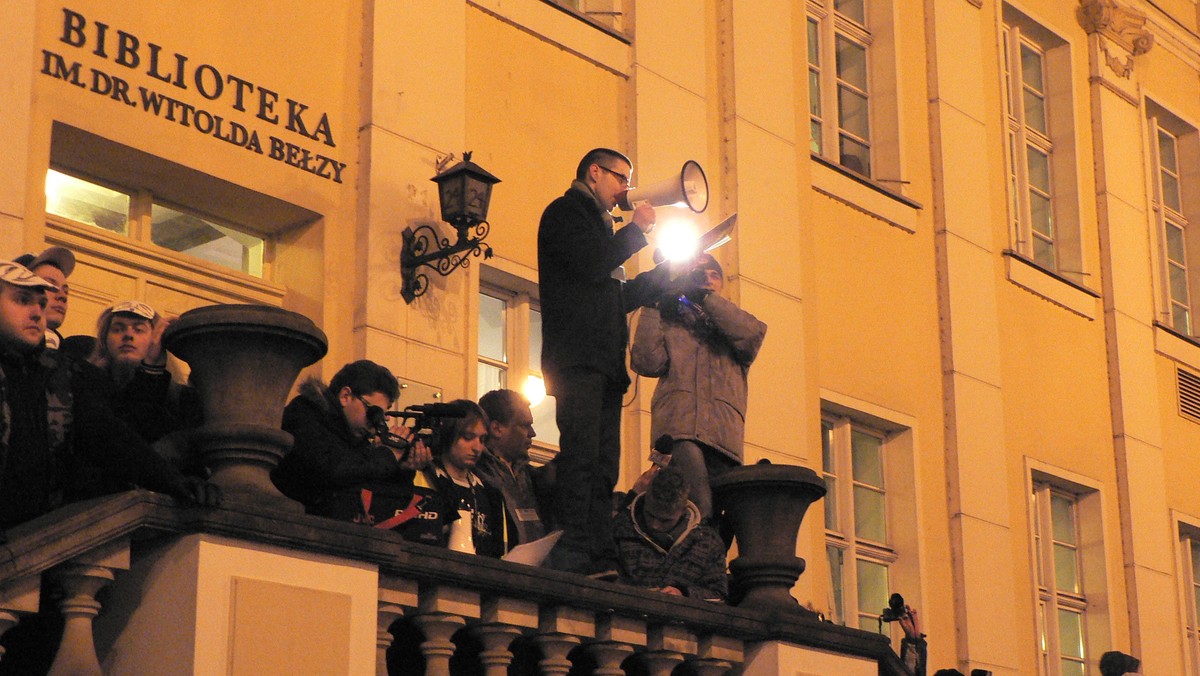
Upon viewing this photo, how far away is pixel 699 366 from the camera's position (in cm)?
865

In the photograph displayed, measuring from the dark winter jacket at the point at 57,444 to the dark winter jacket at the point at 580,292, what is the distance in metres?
2.28

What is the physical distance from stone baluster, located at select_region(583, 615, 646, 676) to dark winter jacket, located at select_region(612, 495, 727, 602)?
0.78 m

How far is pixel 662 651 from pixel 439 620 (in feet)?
3.64

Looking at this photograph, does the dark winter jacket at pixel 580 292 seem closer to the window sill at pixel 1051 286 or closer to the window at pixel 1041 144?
the window sill at pixel 1051 286

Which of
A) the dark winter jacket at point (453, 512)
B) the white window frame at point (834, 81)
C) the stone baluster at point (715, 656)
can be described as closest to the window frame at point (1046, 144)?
the white window frame at point (834, 81)

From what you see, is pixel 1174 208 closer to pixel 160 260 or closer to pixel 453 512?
pixel 160 260

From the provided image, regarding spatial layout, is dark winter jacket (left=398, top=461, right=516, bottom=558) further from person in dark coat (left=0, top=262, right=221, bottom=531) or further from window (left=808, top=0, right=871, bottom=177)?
→ window (left=808, top=0, right=871, bottom=177)

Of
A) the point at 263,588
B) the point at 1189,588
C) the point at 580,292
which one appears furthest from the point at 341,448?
the point at 1189,588

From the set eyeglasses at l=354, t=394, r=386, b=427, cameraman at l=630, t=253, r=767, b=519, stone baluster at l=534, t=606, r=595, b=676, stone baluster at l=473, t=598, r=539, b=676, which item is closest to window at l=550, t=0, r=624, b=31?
cameraman at l=630, t=253, r=767, b=519

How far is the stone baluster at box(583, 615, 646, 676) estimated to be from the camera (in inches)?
275

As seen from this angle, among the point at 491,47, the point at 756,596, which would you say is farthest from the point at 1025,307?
the point at 756,596

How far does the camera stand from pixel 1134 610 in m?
15.1

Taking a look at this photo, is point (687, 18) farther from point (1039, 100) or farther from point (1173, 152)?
point (1173, 152)

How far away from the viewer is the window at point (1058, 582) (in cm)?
1449
